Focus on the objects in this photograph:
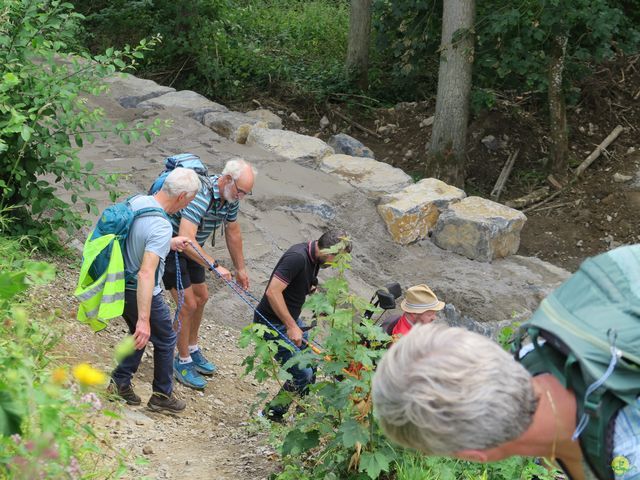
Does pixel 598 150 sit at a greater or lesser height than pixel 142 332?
lesser

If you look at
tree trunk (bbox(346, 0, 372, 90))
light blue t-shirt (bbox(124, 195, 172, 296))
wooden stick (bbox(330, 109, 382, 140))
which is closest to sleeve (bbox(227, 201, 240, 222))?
light blue t-shirt (bbox(124, 195, 172, 296))

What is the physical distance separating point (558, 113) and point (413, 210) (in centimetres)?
347

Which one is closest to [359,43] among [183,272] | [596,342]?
[183,272]

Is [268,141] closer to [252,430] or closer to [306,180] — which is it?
[306,180]

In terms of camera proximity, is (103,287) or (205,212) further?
(205,212)

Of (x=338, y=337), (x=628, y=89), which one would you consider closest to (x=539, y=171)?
(x=628, y=89)

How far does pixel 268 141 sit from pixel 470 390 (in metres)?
8.75

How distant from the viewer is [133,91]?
38.7ft

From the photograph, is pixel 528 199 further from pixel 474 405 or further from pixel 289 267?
pixel 474 405

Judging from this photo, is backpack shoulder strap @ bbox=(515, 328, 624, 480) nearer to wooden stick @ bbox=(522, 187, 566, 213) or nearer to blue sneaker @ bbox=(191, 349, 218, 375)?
blue sneaker @ bbox=(191, 349, 218, 375)

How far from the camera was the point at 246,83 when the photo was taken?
46.9 feet

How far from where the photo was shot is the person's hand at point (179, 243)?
5.45m

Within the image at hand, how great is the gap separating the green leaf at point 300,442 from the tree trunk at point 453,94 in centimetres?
738

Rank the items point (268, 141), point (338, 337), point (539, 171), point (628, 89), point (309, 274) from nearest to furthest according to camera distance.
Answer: point (338, 337) → point (309, 274) → point (268, 141) → point (539, 171) → point (628, 89)
